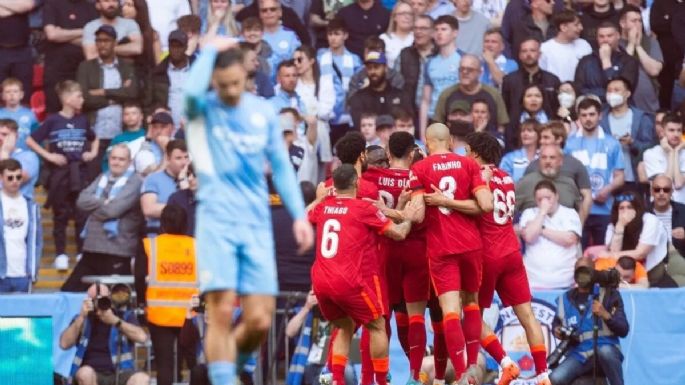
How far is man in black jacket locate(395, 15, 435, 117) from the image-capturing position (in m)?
24.0

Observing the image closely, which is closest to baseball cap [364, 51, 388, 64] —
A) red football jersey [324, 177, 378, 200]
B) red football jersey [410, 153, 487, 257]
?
red football jersey [324, 177, 378, 200]

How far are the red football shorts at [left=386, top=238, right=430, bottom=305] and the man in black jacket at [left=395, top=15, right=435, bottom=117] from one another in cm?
753

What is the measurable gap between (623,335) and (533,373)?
1.22 meters

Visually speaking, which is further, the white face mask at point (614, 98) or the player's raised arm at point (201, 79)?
the white face mask at point (614, 98)

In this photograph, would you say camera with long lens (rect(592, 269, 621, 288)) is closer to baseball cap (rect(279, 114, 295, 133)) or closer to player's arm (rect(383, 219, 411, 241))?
player's arm (rect(383, 219, 411, 241))

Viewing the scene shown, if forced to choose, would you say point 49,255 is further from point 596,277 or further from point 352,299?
point 352,299

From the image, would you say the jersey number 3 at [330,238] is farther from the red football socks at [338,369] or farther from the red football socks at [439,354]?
the red football socks at [439,354]

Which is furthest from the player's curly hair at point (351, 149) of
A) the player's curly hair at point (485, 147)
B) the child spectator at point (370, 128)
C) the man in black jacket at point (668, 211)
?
the man in black jacket at point (668, 211)

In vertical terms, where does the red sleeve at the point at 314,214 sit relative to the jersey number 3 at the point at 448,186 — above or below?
below

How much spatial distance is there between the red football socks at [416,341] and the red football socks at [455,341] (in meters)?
0.58

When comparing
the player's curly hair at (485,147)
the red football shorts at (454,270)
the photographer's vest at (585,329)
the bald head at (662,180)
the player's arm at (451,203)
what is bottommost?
the photographer's vest at (585,329)

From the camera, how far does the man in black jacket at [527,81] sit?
2348 cm

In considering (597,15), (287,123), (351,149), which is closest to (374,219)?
(351,149)

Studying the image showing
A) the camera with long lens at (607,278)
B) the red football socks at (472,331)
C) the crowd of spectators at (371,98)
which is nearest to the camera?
the red football socks at (472,331)
